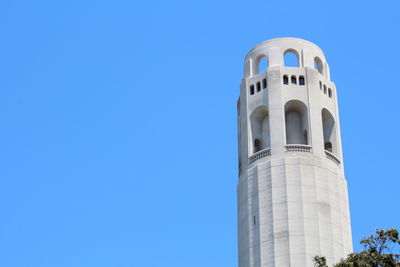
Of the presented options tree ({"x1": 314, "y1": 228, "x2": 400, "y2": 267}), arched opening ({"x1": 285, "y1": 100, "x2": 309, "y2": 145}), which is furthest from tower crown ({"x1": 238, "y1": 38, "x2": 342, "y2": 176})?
tree ({"x1": 314, "y1": 228, "x2": 400, "y2": 267})

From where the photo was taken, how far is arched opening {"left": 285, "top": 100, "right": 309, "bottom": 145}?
2830 inches

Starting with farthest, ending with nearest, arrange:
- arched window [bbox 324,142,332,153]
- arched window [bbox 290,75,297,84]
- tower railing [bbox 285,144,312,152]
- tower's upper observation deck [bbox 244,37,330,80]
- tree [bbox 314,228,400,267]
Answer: tower's upper observation deck [bbox 244,37,330,80] → arched window [bbox 290,75,297,84] → arched window [bbox 324,142,332,153] → tower railing [bbox 285,144,312,152] → tree [bbox 314,228,400,267]

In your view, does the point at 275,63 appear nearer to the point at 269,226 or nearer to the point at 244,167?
the point at 244,167

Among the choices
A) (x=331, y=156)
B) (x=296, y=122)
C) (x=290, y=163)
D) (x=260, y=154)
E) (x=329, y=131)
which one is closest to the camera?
(x=290, y=163)

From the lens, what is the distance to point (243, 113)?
7406 cm

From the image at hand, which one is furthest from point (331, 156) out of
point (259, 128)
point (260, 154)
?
point (259, 128)

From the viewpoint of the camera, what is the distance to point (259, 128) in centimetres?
7312

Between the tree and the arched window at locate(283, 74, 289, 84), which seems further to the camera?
the arched window at locate(283, 74, 289, 84)

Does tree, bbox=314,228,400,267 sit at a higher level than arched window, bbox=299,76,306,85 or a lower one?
lower

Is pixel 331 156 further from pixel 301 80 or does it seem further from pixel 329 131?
pixel 301 80

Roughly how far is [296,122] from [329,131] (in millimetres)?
3161

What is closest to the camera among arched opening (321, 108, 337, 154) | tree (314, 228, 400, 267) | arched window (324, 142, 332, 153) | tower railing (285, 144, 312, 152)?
tree (314, 228, 400, 267)

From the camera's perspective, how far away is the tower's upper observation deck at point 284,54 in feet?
248

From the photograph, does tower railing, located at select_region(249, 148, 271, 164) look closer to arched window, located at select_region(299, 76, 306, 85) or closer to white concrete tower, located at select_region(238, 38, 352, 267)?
white concrete tower, located at select_region(238, 38, 352, 267)
